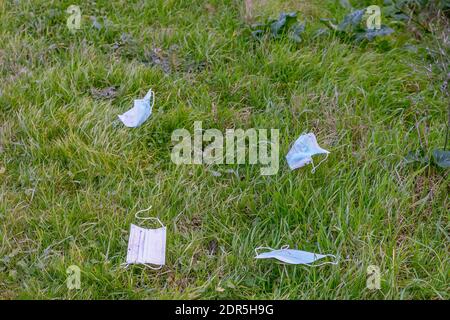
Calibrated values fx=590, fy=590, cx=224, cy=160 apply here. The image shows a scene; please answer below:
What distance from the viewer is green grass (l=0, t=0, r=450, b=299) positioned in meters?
2.36

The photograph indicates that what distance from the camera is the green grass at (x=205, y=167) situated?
92.8 inches

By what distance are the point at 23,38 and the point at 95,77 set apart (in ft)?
2.01

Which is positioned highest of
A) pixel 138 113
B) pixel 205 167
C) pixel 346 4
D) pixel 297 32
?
pixel 346 4

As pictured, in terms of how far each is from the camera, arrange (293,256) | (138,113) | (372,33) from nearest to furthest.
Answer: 1. (293,256)
2. (138,113)
3. (372,33)

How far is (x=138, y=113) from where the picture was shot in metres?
3.07

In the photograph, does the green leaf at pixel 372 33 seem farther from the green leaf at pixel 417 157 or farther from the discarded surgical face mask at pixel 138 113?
the discarded surgical face mask at pixel 138 113

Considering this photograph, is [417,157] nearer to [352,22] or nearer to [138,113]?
[352,22]

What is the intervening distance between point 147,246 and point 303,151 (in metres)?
0.90

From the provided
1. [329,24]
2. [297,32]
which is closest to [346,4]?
[329,24]

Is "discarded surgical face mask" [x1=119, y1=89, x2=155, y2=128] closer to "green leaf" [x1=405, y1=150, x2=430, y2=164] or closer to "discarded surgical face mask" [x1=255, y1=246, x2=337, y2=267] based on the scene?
"discarded surgical face mask" [x1=255, y1=246, x2=337, y2=267]

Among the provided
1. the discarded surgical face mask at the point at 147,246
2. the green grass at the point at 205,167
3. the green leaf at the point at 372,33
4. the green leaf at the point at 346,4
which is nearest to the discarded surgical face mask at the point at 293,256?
the green grass at the point at 205,167

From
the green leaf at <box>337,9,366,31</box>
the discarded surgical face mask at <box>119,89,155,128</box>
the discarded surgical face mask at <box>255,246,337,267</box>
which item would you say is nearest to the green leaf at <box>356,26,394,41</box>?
the green leaf at <box>337,9,366,31</box>

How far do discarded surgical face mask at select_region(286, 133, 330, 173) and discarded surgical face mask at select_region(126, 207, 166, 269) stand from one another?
27.3 inches
